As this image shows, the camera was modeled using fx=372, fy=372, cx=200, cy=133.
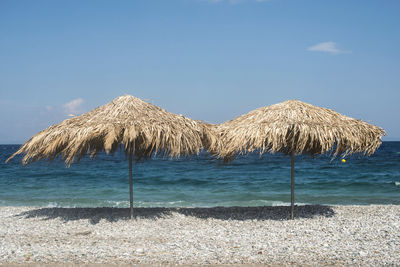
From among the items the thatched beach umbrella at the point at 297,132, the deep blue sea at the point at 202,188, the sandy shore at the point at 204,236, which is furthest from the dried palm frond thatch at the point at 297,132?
the deep blue sea at the point at 202,188

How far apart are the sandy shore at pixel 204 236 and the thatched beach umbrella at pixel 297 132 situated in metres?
1.07

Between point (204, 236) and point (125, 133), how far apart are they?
2046 mm

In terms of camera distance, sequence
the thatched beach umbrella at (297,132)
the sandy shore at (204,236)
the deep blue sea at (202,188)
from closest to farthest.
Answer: the sandy shore at (204,236) → the thatched beach umbrella at (297,132) → the deep blue sea at (202,188)

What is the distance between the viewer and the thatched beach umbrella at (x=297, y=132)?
247 inches

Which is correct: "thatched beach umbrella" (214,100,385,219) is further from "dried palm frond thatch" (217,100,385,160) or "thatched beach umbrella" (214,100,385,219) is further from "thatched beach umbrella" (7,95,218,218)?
"thatched beach umbrella" (7,95,218,218)

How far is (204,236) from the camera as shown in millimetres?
5746

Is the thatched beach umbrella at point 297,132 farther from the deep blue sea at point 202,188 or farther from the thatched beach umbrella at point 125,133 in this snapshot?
the deep blue sea at point 202,188

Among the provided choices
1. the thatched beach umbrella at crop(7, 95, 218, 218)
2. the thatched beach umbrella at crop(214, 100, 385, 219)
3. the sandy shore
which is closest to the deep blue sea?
the thatched beach umbrella at crop(7, 95, 218, 218)

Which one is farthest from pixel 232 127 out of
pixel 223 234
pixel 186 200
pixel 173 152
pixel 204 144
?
pixel 186 200

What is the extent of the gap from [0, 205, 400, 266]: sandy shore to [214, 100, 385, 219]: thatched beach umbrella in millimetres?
1066

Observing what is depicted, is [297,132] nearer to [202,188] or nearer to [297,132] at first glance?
[297,132]

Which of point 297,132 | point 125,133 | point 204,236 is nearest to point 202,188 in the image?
point 297,132

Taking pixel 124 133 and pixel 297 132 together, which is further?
pixel 297 132

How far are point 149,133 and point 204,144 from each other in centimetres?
→ 121
